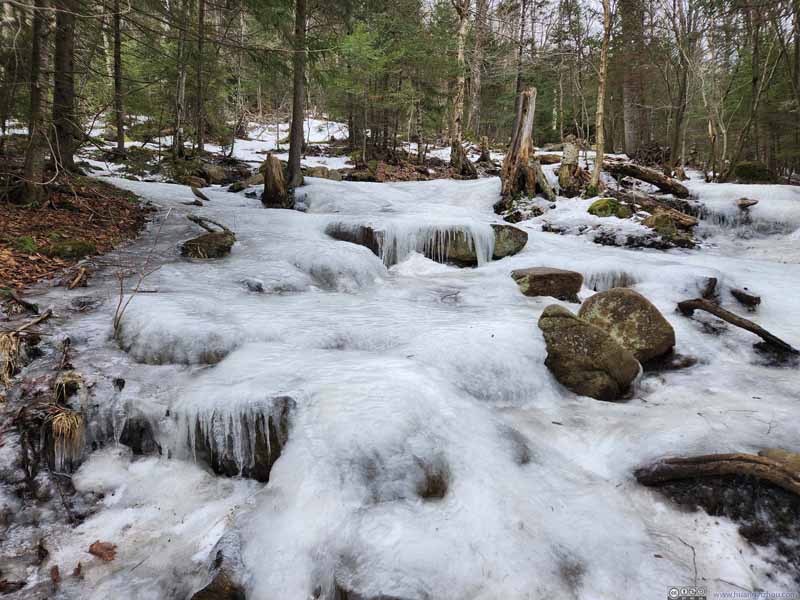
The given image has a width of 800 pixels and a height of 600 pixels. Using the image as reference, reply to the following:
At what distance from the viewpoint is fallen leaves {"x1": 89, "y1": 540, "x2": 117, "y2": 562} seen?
8.34 feet

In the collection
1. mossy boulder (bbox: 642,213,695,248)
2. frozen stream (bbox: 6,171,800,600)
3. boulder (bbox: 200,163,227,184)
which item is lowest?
frozen stream (bbox: 6,171,800,600)

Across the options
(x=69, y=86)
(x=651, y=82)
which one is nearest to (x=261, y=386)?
(x=69, y=86)

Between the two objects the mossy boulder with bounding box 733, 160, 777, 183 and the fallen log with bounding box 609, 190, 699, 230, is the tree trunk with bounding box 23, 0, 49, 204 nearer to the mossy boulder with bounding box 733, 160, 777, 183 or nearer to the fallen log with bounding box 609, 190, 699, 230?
the fallen log with bounding box 609, 190, 699, 230

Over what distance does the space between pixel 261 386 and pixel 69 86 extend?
23.5ft

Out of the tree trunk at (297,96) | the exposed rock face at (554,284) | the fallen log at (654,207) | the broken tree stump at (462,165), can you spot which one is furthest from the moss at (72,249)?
the broken tree stump at (462,165)

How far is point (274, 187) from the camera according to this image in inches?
466

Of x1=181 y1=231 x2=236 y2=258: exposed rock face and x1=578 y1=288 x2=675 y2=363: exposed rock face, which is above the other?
x1=181 y1=231 x2=236 y2=258: exposed rock face

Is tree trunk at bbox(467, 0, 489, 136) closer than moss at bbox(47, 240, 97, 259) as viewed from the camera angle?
No

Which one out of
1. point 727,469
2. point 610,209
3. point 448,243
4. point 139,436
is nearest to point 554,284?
point 448,243

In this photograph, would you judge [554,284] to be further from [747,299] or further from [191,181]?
[191,181]

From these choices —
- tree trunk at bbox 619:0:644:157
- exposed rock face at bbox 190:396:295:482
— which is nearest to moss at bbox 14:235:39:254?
exposed rock face at bbox 190:396:295:482

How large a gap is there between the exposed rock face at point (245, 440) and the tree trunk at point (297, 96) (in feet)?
28.3

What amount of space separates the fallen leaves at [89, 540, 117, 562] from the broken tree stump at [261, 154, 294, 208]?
10.4 m

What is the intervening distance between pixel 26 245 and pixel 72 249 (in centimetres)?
52
